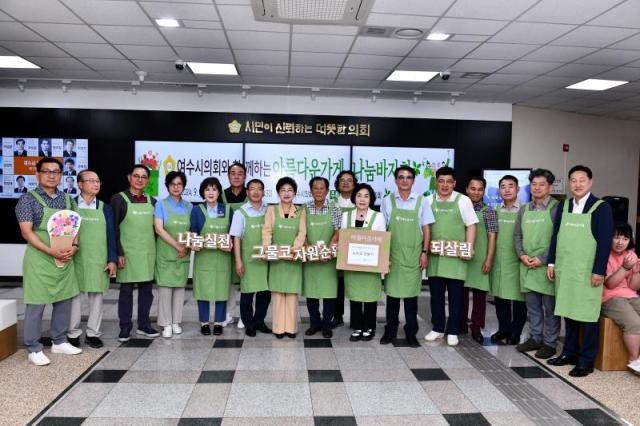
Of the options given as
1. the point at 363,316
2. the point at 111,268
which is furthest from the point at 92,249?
the point at 363,316

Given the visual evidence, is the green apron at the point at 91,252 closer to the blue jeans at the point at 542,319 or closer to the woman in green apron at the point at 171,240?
the woman in green apron at the point at 171,240

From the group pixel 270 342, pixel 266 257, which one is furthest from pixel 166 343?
pixel 266 257

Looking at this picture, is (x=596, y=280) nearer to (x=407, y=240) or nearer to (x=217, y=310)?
(x=407, y=240)

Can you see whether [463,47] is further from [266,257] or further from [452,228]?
[266,257]

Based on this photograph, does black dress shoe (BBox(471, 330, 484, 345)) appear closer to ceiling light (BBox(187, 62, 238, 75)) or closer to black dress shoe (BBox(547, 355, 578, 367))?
black dress shoe (BBox(547, 355, 578, 367))

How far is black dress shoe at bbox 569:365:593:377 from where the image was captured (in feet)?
10.6

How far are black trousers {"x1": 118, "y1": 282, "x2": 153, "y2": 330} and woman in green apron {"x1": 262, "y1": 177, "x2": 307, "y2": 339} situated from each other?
1.04 meters

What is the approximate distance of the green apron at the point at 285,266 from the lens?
3.87 m

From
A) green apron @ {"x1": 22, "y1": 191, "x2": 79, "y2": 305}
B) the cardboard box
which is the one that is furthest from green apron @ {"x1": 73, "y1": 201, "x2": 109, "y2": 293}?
the cardboard box

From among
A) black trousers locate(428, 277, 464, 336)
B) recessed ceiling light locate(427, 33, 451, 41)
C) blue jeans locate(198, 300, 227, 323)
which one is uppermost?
recessed ceiling light locate(427, 33, 451, 41)

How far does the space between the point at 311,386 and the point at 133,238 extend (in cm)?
187

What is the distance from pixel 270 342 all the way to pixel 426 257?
144 centimetres

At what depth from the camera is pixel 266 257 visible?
376 cm

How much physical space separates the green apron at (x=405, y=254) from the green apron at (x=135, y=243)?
1.96 meters
